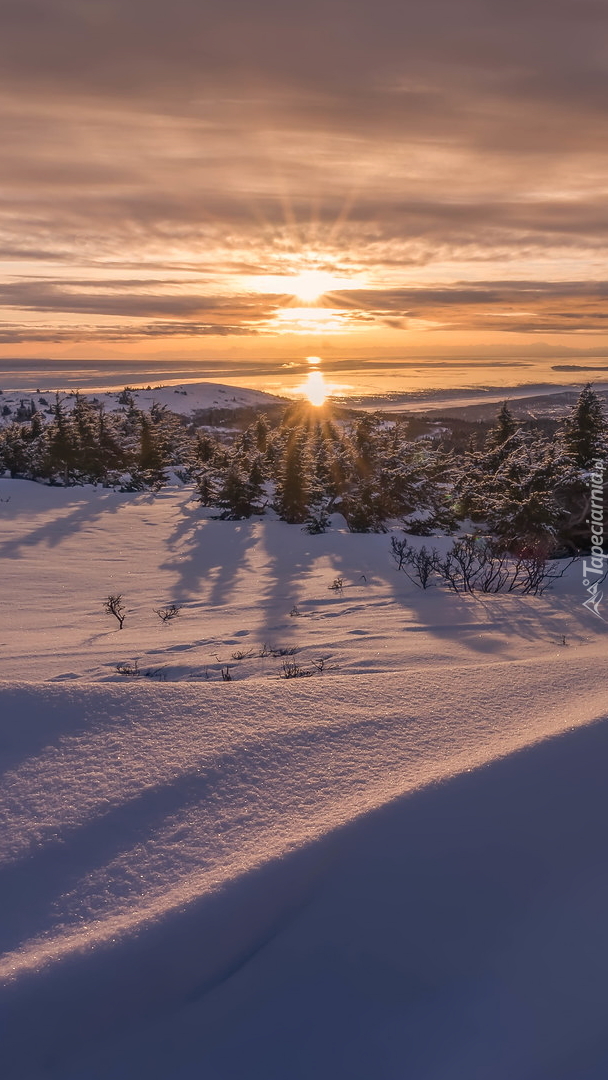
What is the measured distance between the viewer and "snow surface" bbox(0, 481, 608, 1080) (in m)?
1.56

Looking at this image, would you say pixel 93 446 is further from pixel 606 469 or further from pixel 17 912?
pixel 17 912

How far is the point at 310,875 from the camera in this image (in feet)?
6.28

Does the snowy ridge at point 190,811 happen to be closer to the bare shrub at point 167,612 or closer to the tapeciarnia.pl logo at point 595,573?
the bare shrub at point 167,612

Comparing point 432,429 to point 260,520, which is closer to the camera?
point 260,520

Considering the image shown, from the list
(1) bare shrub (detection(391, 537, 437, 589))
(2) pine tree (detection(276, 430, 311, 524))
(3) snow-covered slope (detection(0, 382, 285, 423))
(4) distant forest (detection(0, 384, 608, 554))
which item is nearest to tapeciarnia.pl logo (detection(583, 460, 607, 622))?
(4) distant forest (detection(0, 384, 608, 554))

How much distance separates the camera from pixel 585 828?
2.09m

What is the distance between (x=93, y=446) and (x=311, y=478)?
39.7 feet

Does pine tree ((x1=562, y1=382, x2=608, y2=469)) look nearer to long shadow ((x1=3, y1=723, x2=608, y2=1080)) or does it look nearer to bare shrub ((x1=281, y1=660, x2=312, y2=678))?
bare shrub ((x1=281, y1=660, x2=312, y2=678))

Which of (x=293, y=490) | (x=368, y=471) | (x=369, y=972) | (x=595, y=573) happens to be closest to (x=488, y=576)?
(x=595, y=573)

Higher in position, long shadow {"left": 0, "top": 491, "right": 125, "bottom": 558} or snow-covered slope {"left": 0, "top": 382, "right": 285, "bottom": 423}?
snow-covered slope {"left": 0, "top": 382, "right": 285, "bottom": 423}

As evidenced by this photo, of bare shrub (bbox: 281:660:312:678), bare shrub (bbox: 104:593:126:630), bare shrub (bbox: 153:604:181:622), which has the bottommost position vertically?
bare shrub (bbox: 153:604:181:622)

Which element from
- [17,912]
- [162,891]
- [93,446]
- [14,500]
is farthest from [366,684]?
[93,446]

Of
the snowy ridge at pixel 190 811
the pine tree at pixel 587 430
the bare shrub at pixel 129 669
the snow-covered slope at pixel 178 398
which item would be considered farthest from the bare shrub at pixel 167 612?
the snow-covered slope at pixel 178 398

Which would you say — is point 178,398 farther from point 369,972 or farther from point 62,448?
point 369,972
